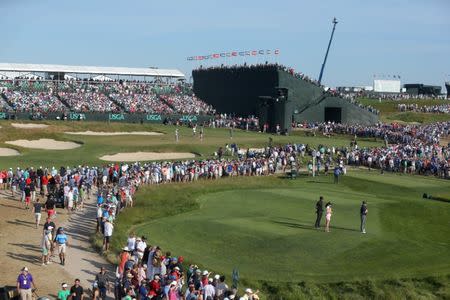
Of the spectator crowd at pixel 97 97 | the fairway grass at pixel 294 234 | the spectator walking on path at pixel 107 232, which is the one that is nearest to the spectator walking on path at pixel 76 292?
the fairway grass at pixel 294 234

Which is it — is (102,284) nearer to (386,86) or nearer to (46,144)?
(46,144)

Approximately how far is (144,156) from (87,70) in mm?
54208

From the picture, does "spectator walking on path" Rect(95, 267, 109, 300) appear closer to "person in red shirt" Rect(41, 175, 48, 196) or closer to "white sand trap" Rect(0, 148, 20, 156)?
"person in red shirt" Rect(41, 175, 48, 196)

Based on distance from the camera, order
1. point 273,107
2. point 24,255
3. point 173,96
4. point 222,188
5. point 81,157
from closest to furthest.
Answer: point 24,255, point 222,188, point 81,157, point 273,107, point 173,96

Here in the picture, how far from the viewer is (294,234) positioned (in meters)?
27.7

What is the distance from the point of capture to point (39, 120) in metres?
75.2

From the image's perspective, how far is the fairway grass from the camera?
2312 cm

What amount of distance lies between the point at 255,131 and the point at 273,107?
5296mm

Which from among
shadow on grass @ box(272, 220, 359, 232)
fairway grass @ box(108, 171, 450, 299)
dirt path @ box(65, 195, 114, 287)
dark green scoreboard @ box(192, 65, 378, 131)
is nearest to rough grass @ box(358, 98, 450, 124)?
dark green scoreboard @ box(192, 65, 378, 131)

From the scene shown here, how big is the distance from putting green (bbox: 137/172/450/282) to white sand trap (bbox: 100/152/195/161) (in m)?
16.5

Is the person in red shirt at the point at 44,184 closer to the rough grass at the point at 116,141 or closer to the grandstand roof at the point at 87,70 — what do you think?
the rough grass at the point at 116,141

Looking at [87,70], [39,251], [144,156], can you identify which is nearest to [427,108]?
[87,70]

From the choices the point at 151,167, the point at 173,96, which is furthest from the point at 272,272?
the point at 173,96

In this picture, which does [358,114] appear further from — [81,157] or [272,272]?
[272,272]
